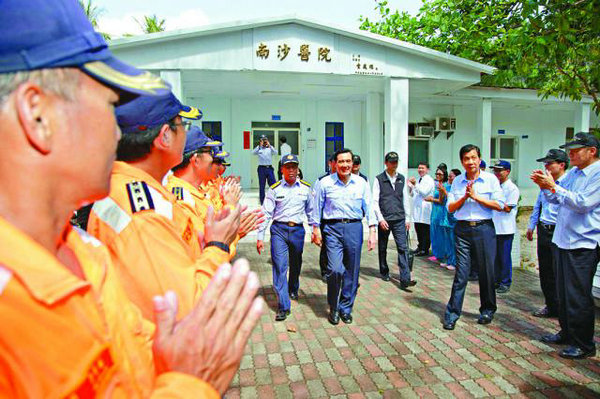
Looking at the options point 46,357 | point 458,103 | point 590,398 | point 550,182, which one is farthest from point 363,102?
point 46,357

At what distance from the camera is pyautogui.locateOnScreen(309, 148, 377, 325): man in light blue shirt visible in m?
4.56

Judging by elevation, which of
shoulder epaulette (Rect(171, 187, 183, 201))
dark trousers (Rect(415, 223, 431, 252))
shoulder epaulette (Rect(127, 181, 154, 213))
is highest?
shoulder epaulette (Rect(127, 181, 154, 213))

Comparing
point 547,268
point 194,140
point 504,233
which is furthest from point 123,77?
point 504,233

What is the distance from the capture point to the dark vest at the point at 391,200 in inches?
241

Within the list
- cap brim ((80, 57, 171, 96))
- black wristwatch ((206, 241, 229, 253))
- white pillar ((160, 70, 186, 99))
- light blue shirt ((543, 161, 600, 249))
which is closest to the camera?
cap brim ((80, 57, 171, 96))

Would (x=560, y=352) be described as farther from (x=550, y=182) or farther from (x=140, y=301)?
(x=140, y=301)

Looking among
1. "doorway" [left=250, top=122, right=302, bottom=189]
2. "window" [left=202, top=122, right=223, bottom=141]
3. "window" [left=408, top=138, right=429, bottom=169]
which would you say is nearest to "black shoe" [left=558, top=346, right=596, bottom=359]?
"doorway" [left=250, top=122, right=302, bottom=189]

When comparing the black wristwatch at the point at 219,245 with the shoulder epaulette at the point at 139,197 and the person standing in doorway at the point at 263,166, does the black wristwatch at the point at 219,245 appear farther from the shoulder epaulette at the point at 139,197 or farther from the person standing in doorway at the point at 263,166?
the person standing in doorway at the point at 263,166

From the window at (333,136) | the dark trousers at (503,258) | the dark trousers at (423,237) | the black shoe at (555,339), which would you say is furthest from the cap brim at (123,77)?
→ the window at (333,136)

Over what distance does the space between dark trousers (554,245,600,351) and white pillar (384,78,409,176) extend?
6809 mm

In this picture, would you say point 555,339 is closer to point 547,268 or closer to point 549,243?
point 547,268

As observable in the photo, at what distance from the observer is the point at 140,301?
1.24m

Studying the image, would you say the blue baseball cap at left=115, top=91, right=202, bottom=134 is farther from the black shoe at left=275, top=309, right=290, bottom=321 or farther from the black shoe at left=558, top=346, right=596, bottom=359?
the black shoe at left=558, top=346, right=596, bottom=359

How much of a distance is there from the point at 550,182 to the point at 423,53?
750 centimetres
